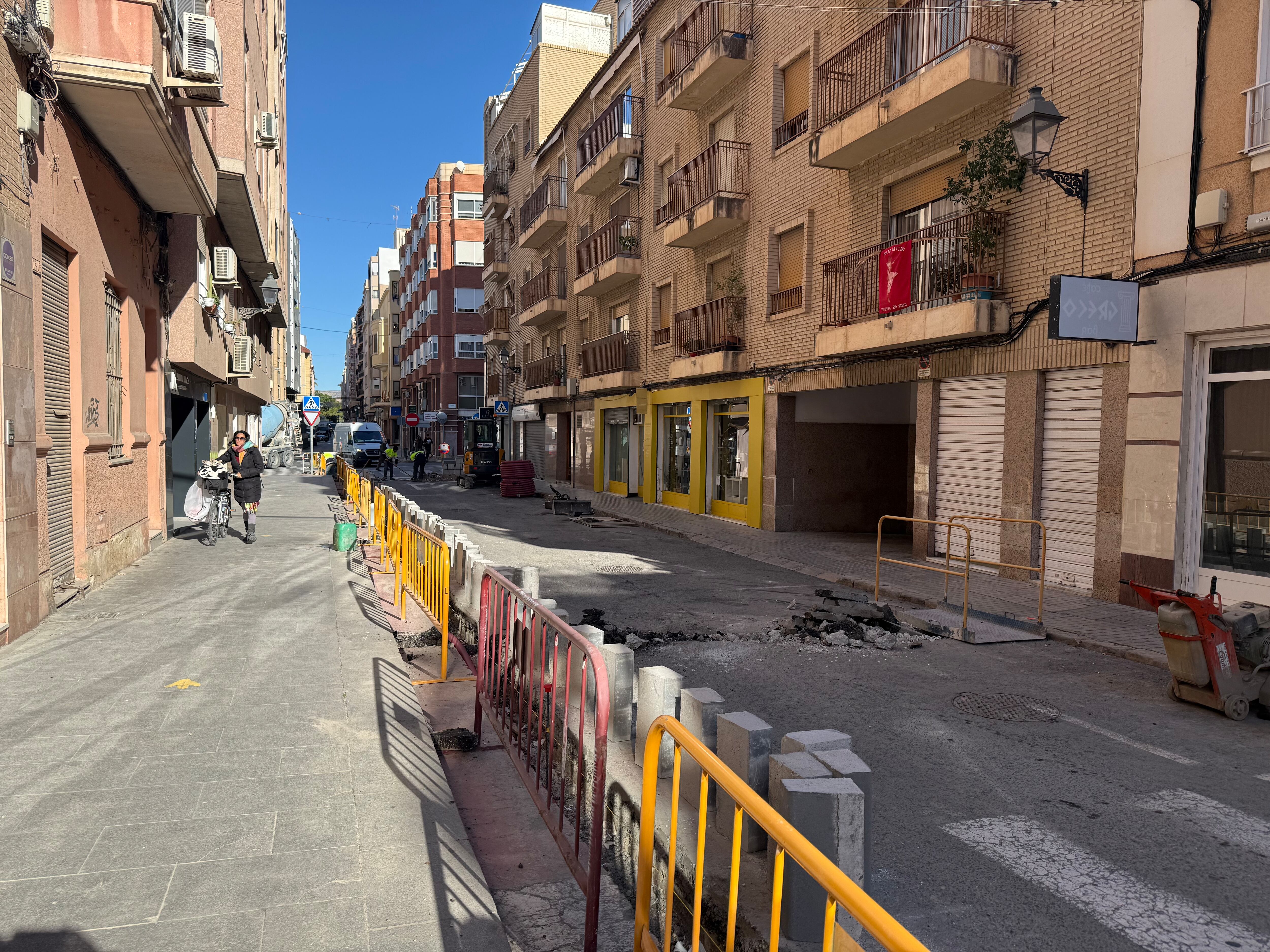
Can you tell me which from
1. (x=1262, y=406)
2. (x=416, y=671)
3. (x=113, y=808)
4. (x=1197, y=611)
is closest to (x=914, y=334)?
(x=1262, y=406)

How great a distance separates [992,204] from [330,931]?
11.8 meters

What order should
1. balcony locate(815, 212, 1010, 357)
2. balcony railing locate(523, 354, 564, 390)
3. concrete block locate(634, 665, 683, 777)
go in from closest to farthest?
concrete block locate(634, 665, 683, 777)
balcony locate(815, 212, 1010, 357)
balcony railing locate(523, 354, 564, 390)

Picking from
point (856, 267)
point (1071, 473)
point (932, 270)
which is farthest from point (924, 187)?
point (1071, 473)

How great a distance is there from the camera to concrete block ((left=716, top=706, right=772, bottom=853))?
8.98 ft

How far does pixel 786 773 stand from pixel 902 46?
46.2ft

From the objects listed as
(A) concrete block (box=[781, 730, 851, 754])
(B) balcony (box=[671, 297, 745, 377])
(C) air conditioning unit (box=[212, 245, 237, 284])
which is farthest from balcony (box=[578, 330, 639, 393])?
(A) concrete block (box=[781, 730, 851, 754])

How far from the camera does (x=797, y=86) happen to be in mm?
17000

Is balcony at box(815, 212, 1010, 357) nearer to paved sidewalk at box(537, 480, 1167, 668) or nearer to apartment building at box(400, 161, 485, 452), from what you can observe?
paved sidewalk at box(537, 480, 1167, 668)

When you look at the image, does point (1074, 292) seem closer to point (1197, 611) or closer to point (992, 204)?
point (992, 204)

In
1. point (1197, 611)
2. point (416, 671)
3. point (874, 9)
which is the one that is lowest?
point (416, 671)

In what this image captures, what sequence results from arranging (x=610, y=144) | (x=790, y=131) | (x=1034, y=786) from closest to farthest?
(x=1034, y=786), (x=790, y=131), (x=610, y=144)

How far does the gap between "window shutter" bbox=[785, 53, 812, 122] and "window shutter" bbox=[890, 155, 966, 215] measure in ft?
13.4

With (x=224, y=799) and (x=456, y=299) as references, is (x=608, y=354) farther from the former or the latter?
(x=456, y=299)

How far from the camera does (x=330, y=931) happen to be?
2.87 meters
